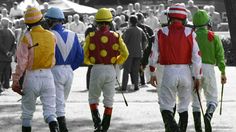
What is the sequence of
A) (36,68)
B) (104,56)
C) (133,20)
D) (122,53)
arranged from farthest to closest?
(133,20), (122,53), (104,56), (36,68)

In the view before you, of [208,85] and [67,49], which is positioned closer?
[67,49]

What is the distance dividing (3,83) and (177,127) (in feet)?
33.2

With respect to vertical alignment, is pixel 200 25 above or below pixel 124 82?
above

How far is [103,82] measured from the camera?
1160 centimetres

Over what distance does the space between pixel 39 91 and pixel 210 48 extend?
252 centimetres

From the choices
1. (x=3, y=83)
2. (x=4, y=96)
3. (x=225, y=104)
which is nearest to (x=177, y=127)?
(x=225, y=104)

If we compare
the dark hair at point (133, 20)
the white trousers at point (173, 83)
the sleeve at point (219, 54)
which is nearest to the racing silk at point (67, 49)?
the white trousers at point (173, 83)

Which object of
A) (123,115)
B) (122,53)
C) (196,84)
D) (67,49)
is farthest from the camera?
(123,115)

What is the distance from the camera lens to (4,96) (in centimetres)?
1803

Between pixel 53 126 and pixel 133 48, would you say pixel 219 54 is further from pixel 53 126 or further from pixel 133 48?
pixel 133 48

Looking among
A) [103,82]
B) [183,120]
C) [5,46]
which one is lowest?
[5,46]

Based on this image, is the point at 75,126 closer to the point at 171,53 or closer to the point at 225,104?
the point at 171,53

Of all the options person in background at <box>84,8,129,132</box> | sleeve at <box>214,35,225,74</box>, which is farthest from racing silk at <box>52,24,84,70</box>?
sleeve at <box>214,35,225,74</box>

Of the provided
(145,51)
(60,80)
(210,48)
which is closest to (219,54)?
(210,48)
